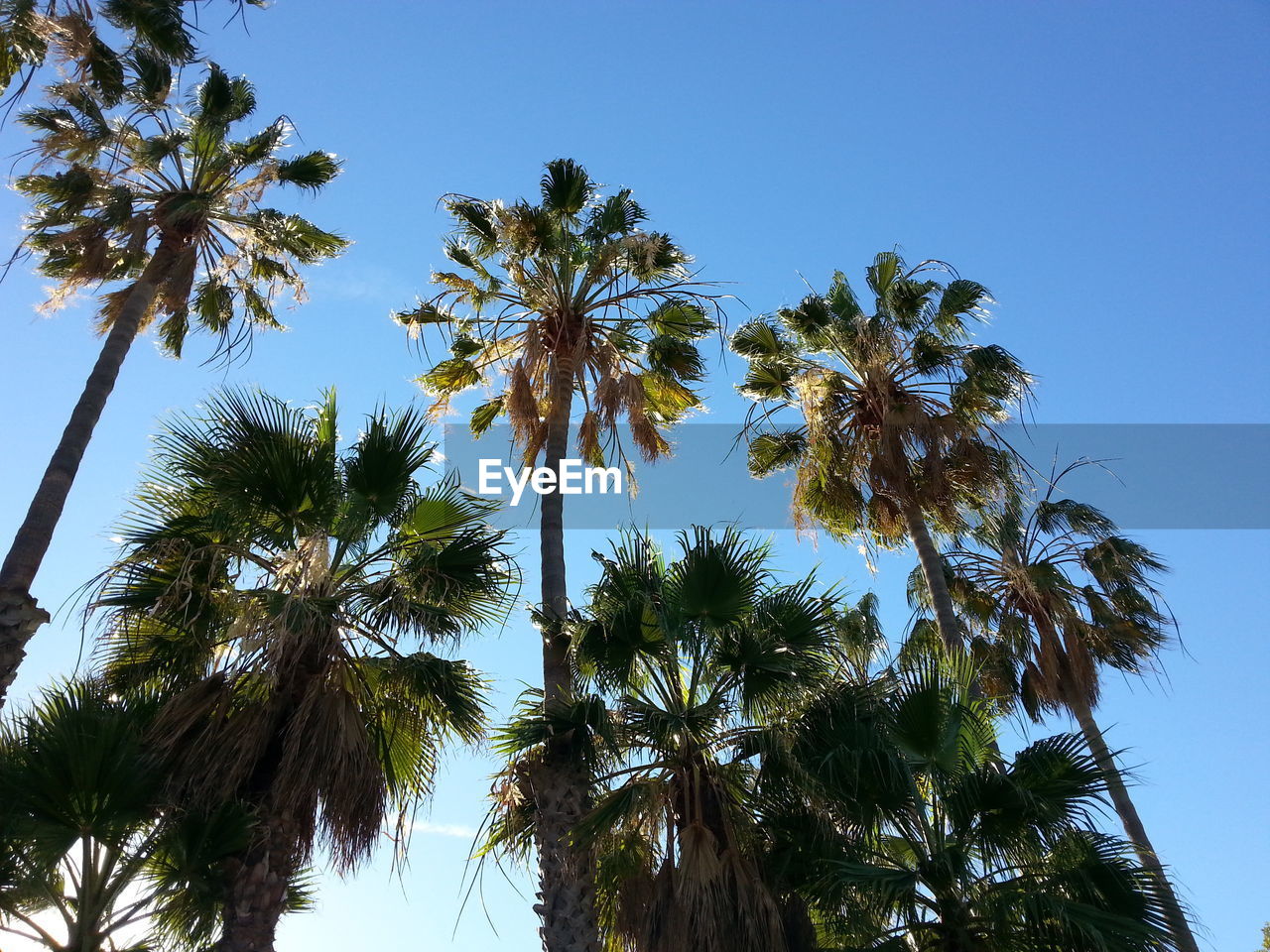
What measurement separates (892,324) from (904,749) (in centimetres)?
799

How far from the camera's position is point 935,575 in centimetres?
1331

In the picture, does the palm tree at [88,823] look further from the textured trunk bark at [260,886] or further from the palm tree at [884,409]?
the palm tree at [884,409]

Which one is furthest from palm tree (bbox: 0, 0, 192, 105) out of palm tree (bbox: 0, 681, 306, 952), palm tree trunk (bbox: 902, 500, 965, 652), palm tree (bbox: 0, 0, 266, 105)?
palm tree trunk (bbox: 902, 500, 965, 652)

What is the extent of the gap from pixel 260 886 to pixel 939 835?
551 cm

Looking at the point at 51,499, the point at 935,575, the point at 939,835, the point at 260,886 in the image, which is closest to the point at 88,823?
the point at 260,886

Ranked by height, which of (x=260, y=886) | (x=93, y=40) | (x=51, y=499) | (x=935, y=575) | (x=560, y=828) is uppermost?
(x=93, y=40)

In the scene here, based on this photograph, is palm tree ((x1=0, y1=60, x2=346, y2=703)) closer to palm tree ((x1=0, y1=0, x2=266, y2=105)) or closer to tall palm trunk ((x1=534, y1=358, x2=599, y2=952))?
palm tree ((x1=0, y1=0, x2=266, y2=105))

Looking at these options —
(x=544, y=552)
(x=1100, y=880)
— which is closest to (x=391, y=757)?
(x=544, y=552)

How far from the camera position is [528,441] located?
42.6 ft

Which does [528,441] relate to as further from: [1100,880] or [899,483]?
[1100,880]

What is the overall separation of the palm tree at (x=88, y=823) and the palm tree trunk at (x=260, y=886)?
0.18 meters

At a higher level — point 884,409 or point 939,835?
point 884,409

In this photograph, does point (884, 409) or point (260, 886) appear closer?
point (260, 886)

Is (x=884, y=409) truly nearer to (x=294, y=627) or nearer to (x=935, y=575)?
(x=935, y=575)
